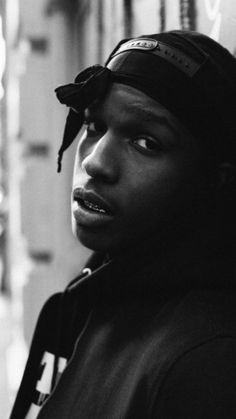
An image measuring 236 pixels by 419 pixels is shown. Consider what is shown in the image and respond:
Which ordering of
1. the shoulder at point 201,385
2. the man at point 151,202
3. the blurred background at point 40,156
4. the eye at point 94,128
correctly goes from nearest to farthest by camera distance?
the shoulder at point 201,385 < the man at point 151,202 < the eye at point 94,128 < the blurred background at point 40,156

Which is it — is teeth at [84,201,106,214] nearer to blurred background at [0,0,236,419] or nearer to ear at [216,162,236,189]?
ear at [216,162,236,189]

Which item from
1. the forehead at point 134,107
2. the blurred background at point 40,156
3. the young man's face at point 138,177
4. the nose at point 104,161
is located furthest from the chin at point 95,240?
the blurred background at point 40,156

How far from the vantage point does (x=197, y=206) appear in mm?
1329

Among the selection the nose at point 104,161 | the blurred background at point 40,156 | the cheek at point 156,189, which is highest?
the nose at point 104,161

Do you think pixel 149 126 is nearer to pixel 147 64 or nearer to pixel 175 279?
pixel 147 64

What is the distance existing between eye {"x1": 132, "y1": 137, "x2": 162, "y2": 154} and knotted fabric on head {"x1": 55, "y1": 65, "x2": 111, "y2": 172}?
0.13 meters

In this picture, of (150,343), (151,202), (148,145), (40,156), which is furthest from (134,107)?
(40,156)

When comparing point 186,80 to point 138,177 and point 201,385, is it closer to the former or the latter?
point 138,177

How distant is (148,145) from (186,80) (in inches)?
5.6

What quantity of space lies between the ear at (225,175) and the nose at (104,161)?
20cm

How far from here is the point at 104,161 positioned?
1.31 metres

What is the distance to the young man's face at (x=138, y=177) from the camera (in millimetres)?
1295

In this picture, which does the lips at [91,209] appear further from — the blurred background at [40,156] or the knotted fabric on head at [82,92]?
the blurred background at [40,156]

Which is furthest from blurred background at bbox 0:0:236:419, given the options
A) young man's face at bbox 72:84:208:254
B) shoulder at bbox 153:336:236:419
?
shoulder at bbox 153:336:236:419
